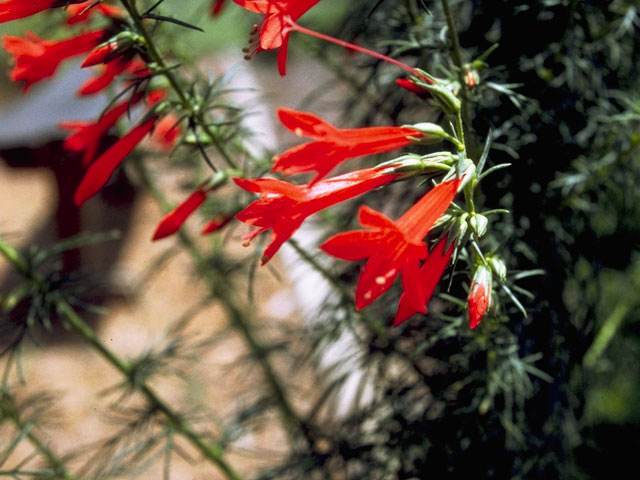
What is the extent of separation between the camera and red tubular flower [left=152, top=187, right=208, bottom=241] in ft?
4.78

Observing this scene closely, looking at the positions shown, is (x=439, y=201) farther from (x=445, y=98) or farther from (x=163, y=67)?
(x=163, y=67)

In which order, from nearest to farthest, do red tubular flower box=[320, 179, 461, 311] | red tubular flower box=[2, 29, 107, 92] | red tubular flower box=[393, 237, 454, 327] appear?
1. red tubular flower box=[320, 179, 461, 311]
2. red tubular flower box=[393, 237, 454, 327]
3. red tubular flower box=[2, 29, 107, 92]

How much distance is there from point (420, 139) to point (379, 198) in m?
0.92

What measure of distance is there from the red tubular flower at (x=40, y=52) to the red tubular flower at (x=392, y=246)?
31.2 inches

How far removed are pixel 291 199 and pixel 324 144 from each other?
0.35ft

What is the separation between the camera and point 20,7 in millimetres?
1157

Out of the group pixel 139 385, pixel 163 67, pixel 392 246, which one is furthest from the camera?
pixel 139 385

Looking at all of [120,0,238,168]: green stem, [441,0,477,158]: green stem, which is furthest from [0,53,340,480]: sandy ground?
[441,0,477,158]: green stem

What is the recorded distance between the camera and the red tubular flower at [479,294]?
1073mm

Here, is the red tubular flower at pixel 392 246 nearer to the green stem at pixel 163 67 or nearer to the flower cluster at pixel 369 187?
the flower cluster at pixel 369 187

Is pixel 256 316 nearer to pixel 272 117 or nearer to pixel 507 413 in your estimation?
pixel 272 117

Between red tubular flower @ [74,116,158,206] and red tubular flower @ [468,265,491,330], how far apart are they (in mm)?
735

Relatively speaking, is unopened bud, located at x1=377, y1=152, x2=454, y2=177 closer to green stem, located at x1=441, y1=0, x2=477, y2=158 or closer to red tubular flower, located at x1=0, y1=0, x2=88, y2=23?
green stem, located at x1=441, y1=0, x2=477, y2=158

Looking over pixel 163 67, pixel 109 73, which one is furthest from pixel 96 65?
pixel 163 67
